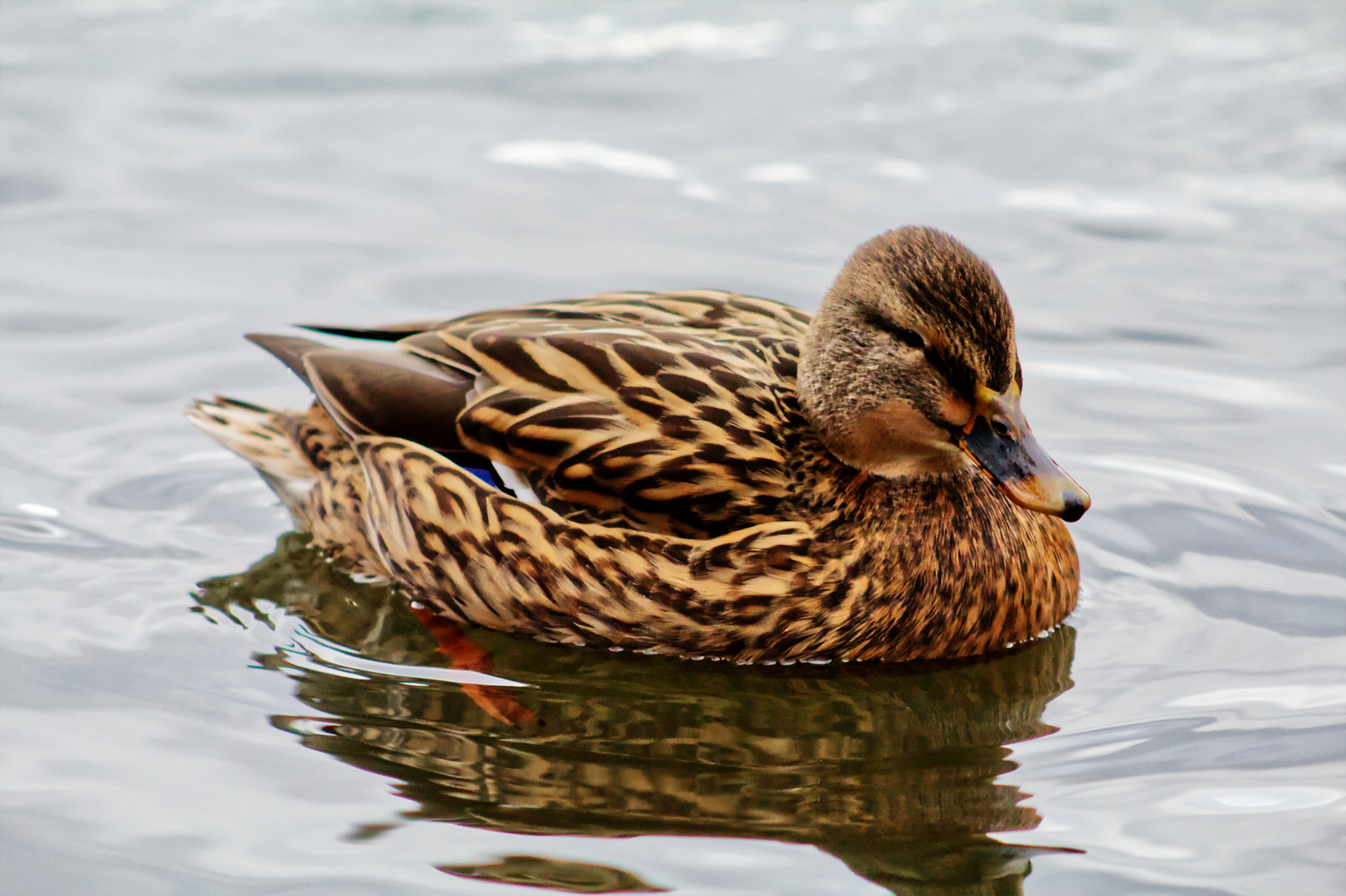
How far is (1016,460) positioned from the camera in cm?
570

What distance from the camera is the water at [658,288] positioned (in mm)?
5086

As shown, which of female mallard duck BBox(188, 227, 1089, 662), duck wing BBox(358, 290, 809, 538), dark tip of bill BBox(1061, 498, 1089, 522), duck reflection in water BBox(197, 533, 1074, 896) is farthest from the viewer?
duck wing BBox(358, 290, 809, 538)

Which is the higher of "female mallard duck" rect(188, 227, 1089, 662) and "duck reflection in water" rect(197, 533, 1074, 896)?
"female mallard duck" rect(188, 227, 1089, 662)

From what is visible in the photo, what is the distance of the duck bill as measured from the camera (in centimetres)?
561

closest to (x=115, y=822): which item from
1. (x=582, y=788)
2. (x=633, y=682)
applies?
(x=582, y=788)

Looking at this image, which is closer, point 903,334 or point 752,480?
point 903,334

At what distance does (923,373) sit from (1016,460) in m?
0.43

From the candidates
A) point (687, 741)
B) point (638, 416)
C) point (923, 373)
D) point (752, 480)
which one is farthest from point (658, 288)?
point (687, 741)

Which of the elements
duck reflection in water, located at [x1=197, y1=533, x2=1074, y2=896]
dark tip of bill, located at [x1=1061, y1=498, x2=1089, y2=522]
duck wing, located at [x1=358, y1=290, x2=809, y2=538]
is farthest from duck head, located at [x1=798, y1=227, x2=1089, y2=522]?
duck reflection in water, located at [x1=197, y1=533, x2=1074, y2=896]

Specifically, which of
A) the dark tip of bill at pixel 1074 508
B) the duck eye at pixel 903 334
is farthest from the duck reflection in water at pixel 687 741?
the duck eye at pixel 903 334

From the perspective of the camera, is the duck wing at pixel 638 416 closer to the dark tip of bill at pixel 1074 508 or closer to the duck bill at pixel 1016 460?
the duck bill at pixel 1016 460

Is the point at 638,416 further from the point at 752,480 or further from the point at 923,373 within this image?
the point at 923,373

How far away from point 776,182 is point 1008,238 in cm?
147

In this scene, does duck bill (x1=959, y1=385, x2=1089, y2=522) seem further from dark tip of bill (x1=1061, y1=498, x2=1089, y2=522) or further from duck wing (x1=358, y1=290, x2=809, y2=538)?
duck wing (x1=358, y1=290, x2=809, y2=538)
